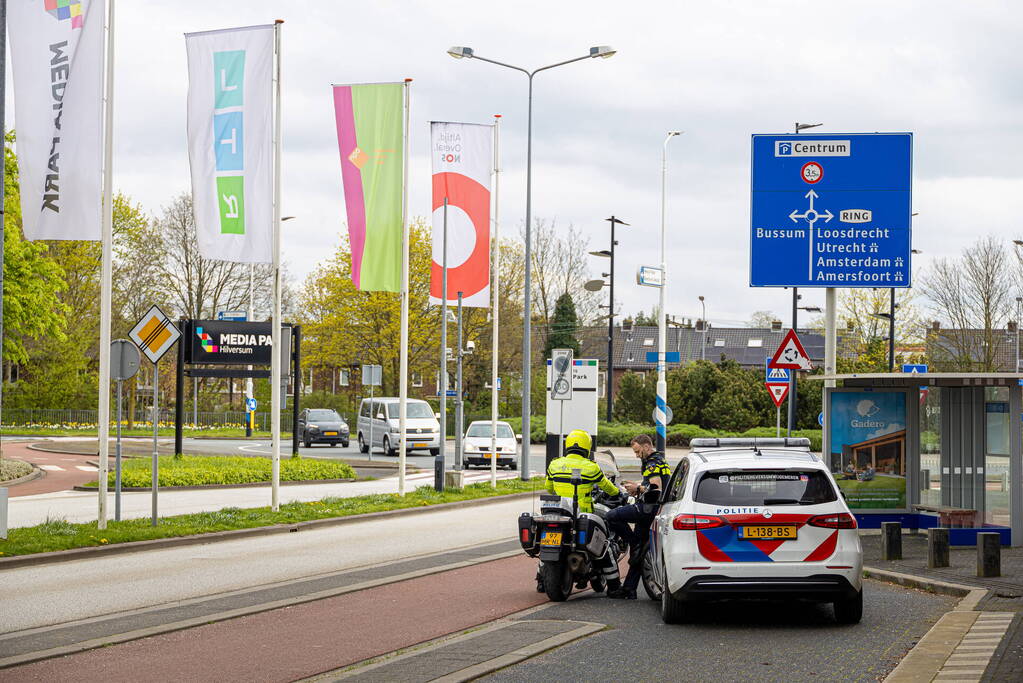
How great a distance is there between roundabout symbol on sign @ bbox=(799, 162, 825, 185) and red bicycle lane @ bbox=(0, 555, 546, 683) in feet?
32.0

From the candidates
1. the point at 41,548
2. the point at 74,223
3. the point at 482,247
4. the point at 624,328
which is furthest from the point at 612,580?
the point at 624,328

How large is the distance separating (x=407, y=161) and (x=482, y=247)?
13.6 feet

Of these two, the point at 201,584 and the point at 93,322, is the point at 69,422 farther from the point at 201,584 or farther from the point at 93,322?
the point at 201,584

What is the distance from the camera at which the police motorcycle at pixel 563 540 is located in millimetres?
11523

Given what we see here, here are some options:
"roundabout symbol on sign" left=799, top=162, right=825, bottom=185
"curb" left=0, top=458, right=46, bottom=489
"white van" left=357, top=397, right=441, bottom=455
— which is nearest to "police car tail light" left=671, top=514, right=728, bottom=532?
"roundabout symbol on sign" left=799, top=162, right=825, bottom=185

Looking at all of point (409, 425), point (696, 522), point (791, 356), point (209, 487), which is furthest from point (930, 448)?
point (409, 425)

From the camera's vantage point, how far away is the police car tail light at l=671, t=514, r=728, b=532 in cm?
990

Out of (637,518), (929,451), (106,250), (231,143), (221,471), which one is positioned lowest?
(221,471)

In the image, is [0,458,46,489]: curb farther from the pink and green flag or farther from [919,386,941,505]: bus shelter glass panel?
[919,386,941,505]: bus shelter glass panel

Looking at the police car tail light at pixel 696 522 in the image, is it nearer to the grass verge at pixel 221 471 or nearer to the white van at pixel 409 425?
the grass verge at pixel 221 471

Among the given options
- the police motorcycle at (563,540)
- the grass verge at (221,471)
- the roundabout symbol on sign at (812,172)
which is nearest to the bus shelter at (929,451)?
the roundabout symbol on sign at (812,172)

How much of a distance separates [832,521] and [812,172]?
1146 centimetres

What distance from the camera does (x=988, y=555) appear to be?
42.8ft

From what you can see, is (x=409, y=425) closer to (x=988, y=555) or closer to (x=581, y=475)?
(x=988, y=555)
